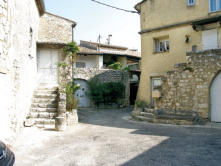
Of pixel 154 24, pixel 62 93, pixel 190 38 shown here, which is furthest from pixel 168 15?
pixel 62 93

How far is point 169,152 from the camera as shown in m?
4.92

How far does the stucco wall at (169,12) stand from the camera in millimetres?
10695

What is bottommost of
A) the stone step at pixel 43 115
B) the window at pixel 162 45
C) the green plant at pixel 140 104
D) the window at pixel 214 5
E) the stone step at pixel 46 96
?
A: the stone step at pixel 43 115

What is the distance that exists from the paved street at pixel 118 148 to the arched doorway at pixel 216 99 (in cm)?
136

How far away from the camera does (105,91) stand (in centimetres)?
1620

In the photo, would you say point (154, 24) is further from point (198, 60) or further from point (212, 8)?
point (198, 60)

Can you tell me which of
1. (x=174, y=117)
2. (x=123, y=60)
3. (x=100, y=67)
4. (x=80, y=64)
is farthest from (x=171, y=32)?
(x=80, y=64)

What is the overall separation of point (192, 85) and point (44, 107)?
6793 millimetres

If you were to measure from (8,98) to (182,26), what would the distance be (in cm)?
972

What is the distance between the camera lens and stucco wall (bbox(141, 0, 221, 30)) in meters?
10.7

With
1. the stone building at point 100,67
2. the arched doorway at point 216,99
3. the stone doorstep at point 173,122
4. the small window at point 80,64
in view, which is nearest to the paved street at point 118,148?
the stone doorstep at point 173,122

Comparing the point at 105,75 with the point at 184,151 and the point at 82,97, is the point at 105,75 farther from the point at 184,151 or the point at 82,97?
the point at 184,151

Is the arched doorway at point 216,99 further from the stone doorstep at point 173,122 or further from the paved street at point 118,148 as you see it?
the paved street at point 118,148

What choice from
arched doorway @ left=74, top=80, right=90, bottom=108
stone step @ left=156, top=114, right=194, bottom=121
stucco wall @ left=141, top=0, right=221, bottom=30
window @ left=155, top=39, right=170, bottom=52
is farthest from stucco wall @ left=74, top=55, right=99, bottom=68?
stone step @ left=156, top=114, right=194, bottom=121
